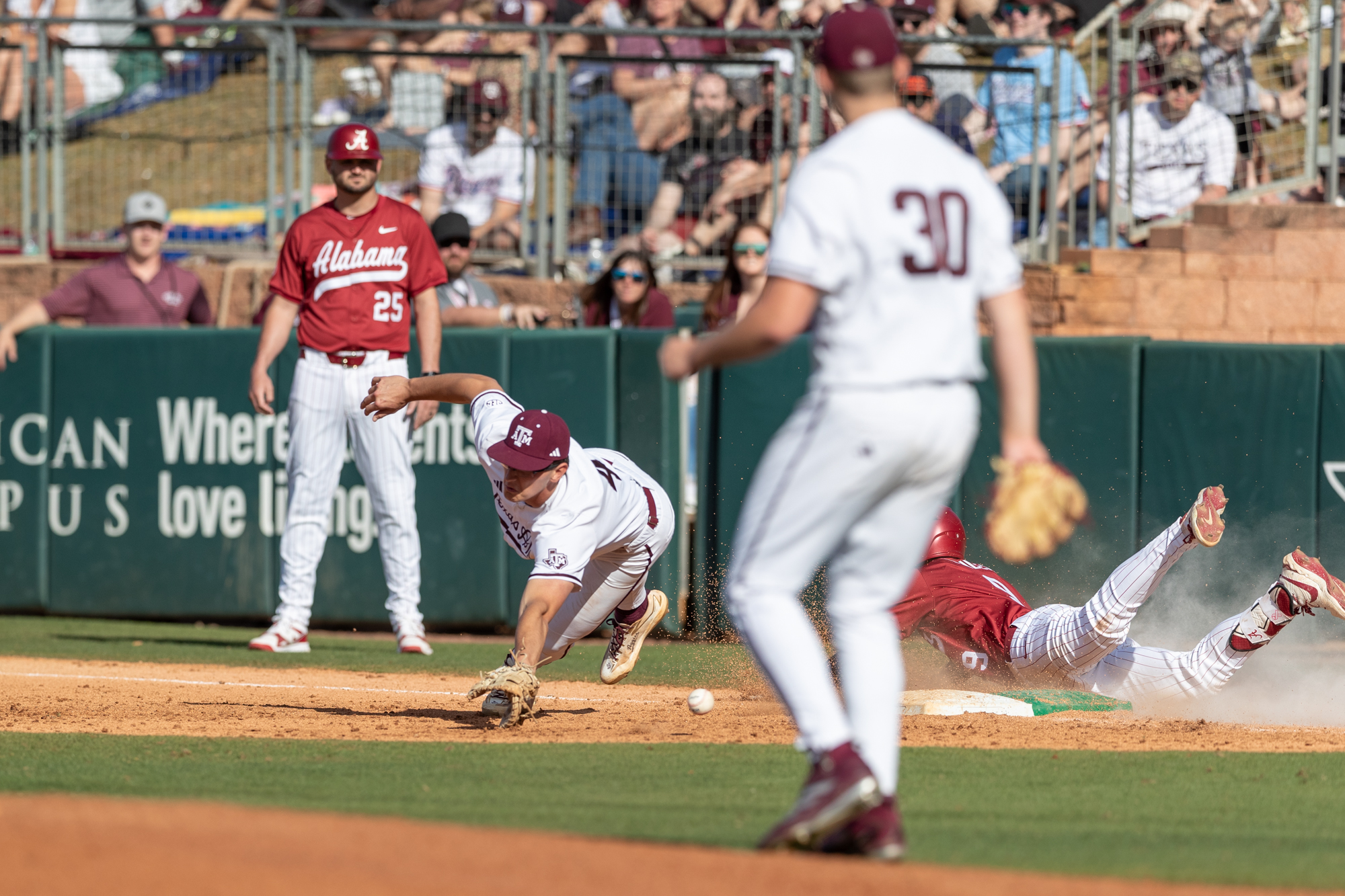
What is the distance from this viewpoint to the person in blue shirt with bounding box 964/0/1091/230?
1115 centimetres

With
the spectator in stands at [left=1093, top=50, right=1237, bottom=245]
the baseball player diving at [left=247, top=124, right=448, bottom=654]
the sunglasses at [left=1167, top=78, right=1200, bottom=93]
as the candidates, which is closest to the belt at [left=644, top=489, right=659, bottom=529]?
the baseball player diving at [left=247, top=124, right=448, bottom=654]

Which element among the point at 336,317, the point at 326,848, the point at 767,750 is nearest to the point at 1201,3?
the point at 336,317

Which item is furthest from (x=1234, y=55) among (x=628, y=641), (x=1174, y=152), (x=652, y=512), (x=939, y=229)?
(x=939, y=229)

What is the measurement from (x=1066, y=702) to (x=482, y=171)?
6.41 m

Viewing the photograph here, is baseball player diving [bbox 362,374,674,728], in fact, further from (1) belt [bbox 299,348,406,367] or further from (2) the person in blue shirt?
(2) the person in blue shirt

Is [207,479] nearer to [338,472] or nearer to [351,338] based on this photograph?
[338,472]

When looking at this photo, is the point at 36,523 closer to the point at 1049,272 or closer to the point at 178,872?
the point at 1049,272

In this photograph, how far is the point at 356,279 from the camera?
27.2ft

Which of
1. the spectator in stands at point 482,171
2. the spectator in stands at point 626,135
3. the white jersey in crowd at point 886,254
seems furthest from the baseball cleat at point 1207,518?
the spectator in stands at point 482,171

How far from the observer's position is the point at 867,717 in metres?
3.68

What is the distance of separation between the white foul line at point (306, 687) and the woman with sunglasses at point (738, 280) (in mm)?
3483

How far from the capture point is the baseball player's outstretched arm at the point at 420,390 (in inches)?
249

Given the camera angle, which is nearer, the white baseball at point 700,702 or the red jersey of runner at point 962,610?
the white baseball at point 700,702

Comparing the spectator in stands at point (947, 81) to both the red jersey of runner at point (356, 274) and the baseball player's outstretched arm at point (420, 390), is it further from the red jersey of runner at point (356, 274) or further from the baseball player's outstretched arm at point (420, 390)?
the baseball player's outstretched arm at point (420, 390)
